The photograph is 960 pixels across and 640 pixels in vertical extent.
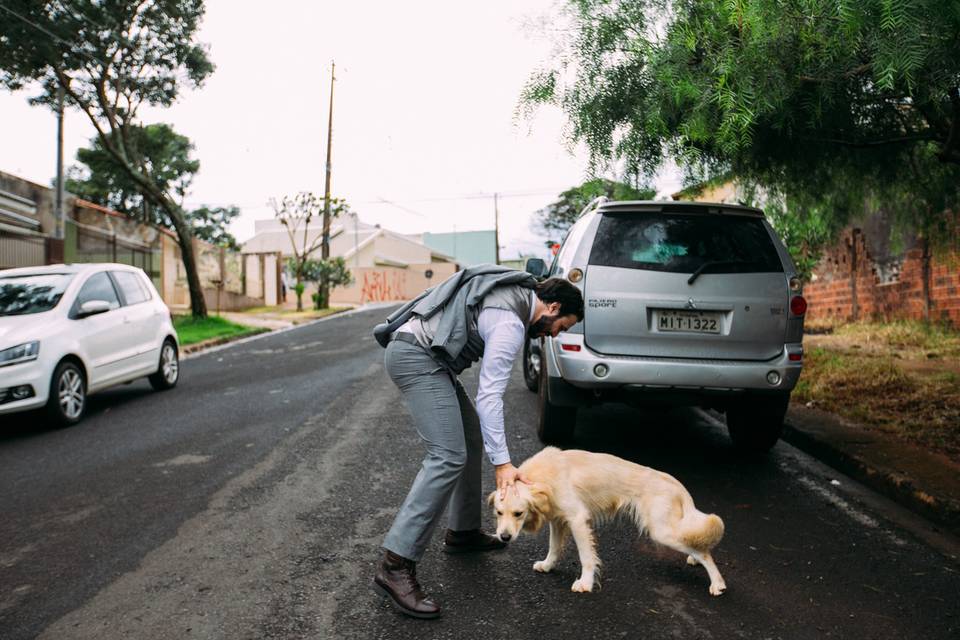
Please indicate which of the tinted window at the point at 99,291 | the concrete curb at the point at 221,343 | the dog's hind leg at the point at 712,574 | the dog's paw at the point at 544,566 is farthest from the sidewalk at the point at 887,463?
the concrete curb at the point at 221,343

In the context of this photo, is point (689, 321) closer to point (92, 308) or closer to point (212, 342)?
point (92, 308)

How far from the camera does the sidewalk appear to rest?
4430mm

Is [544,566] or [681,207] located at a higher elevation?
[681,207]

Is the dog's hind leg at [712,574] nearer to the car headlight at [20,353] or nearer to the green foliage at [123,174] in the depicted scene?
the car headlight at [20,353]

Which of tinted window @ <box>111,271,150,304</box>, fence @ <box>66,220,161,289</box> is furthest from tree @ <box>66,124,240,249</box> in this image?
tinted window @ <box>111,271,150,304</box>

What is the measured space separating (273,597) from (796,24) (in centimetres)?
408

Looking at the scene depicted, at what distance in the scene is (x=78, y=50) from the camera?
54.0ft

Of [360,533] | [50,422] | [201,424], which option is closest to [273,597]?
[360,533]

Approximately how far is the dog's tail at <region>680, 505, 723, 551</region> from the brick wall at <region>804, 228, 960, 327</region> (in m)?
6.86

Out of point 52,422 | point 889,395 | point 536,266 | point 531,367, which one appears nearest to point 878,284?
point 889,395

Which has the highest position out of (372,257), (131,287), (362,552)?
(372,257)

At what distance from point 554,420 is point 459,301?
262 centimetres

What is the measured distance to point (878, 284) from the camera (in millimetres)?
12789

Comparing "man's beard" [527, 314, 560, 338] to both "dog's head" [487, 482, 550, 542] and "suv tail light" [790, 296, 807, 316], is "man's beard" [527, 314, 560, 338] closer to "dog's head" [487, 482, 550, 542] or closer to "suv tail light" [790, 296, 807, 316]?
"dog's head" [487, 482, 550, 542]
